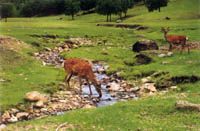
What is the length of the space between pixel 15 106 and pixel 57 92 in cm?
455

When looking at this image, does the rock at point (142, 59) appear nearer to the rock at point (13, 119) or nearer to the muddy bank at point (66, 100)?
the muddy bank at point (66, 100)

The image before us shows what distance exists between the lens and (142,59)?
4241cm

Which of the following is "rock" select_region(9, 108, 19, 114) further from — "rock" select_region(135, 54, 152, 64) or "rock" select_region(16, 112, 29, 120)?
"rock" select_region(135, 54, 152, 64)

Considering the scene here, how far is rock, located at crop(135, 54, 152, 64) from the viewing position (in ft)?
136

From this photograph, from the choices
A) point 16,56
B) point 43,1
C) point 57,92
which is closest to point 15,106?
point 57,92

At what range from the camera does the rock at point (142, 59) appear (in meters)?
41.5

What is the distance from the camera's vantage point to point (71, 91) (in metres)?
30.8

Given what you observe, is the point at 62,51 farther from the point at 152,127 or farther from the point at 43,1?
the point at 43,1

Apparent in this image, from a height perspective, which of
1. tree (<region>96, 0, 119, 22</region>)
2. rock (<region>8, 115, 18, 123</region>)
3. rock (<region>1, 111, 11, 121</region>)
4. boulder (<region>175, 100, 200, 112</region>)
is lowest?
rock (<region>8, 115, 18, 123</region>)

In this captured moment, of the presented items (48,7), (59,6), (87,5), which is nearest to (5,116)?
(87,5)

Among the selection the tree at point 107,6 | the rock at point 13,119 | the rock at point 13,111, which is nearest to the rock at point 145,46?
the rock at point 13,111

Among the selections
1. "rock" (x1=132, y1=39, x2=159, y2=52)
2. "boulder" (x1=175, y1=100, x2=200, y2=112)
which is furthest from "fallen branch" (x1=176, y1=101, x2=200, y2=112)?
"rock" (x1=132, y1=39, x2=159, y2=52)

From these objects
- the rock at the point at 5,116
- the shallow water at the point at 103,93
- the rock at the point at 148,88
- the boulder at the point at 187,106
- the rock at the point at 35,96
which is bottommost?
the shallow water at the point at 103,93

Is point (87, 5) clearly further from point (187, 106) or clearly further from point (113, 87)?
point (187, 106)
